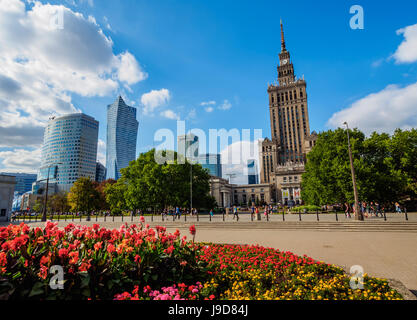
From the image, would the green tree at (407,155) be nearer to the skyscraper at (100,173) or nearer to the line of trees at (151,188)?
the line of trees at (151,188)

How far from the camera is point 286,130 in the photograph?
11594 cm

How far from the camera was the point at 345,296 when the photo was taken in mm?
4598

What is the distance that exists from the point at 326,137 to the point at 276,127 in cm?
8356

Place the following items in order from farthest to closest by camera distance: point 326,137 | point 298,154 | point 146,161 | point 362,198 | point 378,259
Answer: point 298,154, point 146,161, point 326,137, point 362,198, point 378,259

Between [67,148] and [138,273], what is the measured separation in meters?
176

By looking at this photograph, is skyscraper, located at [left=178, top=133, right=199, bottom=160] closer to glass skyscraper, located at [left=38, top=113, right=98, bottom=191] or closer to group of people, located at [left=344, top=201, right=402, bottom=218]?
group of people, located at [left=344, top=201, right=402, bottom=218]

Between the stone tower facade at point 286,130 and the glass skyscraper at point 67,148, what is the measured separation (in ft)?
408

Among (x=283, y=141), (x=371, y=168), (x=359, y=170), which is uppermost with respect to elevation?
(x=283, y=141)

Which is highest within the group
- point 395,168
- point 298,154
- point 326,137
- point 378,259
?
point 298,154

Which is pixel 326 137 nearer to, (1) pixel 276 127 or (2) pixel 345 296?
(2) pixel 345 296

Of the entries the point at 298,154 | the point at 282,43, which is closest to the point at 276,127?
the point at 298,154

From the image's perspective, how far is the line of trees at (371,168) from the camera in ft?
93.8

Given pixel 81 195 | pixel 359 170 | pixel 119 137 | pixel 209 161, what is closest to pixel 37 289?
pixel 359 170

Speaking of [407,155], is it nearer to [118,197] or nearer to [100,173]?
[118,197]
